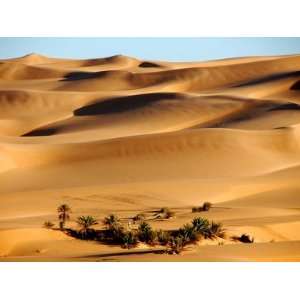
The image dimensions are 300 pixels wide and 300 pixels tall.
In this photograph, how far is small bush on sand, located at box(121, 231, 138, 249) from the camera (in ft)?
44.1

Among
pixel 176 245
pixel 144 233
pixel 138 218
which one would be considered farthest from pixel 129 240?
pixel 138 218

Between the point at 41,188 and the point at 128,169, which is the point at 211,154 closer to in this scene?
the point at 128,169

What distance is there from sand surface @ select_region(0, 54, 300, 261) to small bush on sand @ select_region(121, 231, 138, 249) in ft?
0.88

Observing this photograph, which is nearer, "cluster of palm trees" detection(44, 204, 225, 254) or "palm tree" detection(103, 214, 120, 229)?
"cluster of palm trees" detection(44, 204, 225, 254)

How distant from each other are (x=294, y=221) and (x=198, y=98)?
94.3 ft

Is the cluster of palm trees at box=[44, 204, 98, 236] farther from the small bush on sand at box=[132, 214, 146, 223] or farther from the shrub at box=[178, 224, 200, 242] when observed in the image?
the shrub at box=[178, 224, 200, 242]

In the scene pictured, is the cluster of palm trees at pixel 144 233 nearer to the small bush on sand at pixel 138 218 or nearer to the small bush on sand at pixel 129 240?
the small bush on sand at pixel 129 240

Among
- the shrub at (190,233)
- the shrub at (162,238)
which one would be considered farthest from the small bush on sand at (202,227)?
the shrub at (162,238)

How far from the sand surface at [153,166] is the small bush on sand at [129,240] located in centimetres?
27

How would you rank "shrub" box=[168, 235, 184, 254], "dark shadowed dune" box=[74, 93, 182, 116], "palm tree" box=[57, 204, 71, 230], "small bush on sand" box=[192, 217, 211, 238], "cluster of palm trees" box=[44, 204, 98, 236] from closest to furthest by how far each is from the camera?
"shrub" box=[168, 235, 184, 254], "small bush on sand" box=[192, 217, 211, 238], "cluster of palm trees" box=[44, 204, 98, 236], "palm tree" box=[57, 204, 71, 230], "dark shadowed dune" box=[74, 93, 182, 116]

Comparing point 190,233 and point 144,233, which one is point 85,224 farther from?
point 190,233

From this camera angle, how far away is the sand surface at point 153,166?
13.6m

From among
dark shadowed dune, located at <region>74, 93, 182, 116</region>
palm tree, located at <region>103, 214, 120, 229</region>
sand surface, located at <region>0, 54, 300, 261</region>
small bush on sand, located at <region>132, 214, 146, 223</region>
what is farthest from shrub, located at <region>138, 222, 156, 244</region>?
dark shadowed dune, located at <region>74, 93, 182, 116</region>

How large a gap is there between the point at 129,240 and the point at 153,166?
34.2 feet
